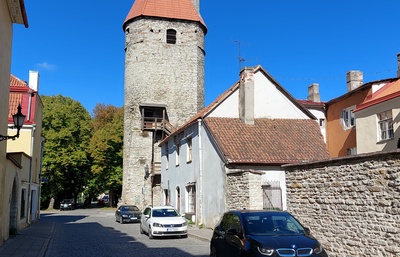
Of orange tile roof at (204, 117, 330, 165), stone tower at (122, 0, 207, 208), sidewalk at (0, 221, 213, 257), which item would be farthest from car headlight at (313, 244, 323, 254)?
stone tower at (122, 0, 207, 208)

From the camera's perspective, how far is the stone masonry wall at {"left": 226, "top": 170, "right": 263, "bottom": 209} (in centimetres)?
1727

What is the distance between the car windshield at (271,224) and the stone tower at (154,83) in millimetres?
31087

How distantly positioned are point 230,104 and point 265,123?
224cm

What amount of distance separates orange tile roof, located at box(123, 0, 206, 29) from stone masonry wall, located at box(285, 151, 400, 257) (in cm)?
3406

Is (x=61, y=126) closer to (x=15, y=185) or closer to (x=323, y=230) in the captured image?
(x=15, y=185)

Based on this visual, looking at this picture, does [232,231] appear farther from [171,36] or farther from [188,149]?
[171,36]

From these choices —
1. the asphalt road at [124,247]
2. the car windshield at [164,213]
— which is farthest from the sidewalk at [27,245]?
the car windshield at [164,213]

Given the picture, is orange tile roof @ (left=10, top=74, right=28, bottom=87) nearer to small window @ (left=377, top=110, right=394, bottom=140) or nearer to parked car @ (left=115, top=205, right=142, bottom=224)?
parked car @ (left=115, top=205, right=142, bottom=224)

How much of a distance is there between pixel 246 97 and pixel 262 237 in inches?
606

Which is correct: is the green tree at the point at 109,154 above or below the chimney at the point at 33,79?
below

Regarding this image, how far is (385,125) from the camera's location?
21438 millimetres

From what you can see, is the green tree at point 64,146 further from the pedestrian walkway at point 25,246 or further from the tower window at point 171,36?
the pedestrian walkway at point 25,246

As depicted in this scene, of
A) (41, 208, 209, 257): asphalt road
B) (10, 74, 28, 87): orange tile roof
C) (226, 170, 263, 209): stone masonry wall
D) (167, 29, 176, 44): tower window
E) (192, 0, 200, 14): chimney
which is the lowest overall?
(41, 208, 209, 257): asphalt road

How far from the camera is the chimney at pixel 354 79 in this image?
30281 mm
